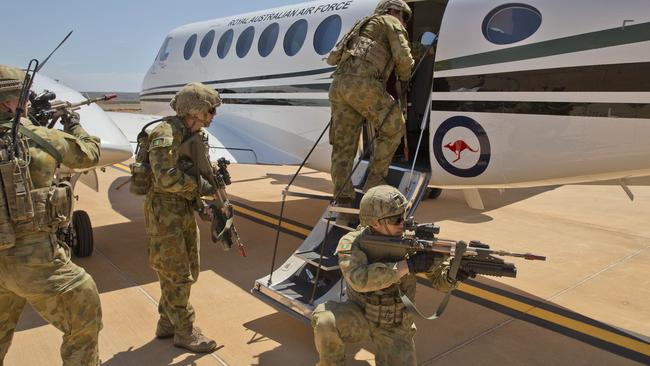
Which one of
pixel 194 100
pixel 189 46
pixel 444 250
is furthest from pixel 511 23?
pixel 189 46

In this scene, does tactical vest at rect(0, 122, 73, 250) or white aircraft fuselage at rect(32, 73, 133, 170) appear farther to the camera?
white aircraft fuselage at rect(32, 73, 133, 170)

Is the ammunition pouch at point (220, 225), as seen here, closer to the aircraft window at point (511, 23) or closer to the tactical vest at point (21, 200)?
the tactical vest at point (21, 200)

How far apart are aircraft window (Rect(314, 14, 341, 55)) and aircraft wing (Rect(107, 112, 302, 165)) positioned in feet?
5.76

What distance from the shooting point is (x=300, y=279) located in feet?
16.8

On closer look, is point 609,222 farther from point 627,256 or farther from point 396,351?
point 396,351

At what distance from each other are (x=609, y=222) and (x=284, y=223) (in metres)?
5.78

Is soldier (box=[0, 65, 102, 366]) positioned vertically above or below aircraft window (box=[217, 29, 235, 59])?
below

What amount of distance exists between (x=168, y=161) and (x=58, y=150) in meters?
0.94

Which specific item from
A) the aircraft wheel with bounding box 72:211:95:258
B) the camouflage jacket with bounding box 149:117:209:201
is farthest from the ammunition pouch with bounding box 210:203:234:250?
the aircraft wheel with bounding box 72:211:95:258

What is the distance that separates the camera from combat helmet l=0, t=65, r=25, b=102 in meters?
3.09

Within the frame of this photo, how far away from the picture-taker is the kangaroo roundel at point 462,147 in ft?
17.6

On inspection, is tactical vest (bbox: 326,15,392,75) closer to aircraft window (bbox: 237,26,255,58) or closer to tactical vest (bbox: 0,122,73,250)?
tactical vest (bbox: 0,122,73,250)

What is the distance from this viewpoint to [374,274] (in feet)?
10.5

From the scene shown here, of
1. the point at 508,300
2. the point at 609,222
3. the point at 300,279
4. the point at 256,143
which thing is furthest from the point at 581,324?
the point at 256,143
